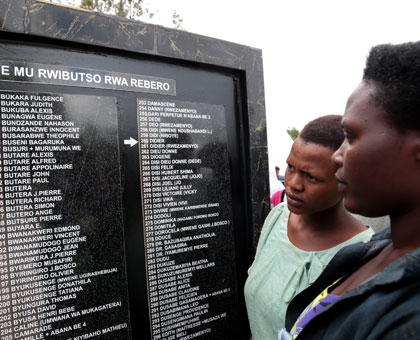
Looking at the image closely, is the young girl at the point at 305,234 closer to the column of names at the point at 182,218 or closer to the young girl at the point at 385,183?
the column of names at the point at 182,218

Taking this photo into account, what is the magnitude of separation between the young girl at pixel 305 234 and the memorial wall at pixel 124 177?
0.52 m

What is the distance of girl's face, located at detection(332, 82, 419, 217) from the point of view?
0.85 metres

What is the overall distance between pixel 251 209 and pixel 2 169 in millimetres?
1630

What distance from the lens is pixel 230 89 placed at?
244 cm

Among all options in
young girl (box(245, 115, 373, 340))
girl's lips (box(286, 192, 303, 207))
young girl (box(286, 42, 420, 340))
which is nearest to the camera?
young girl (box(286, 42, 420, 340))

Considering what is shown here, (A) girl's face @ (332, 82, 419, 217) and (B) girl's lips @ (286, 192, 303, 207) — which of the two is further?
(B) girl's lips @ (286, 192, 303, 207)

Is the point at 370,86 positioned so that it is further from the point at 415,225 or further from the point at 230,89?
the point at 230,89

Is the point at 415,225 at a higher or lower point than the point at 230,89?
lower

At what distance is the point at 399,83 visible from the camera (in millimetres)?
833

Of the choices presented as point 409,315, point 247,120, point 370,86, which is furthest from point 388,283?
point 247,120

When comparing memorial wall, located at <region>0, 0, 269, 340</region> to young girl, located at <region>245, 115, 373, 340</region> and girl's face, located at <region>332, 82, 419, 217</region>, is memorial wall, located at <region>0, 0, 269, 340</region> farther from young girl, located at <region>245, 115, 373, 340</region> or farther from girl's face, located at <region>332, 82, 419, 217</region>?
girl's face, located at <region>332, 82, 419, 217</region>

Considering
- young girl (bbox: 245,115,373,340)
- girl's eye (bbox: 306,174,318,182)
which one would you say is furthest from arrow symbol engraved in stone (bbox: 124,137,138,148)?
girl's eye (bbox: 306,174,318,182)

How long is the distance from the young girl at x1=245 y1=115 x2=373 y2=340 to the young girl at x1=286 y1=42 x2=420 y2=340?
58cm

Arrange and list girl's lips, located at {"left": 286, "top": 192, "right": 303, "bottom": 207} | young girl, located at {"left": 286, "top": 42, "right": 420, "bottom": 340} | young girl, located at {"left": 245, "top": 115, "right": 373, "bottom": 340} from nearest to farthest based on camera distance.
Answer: young girl, located at {"left": 286, "top": 42, "right": 420, "bottom": 340}, young girl, located at {"left": 245, "top": 115, "right": 373, "bottom": 340}, girl's lips, located at {"left": 286, "top": 192, "right": 303, "bottom": 207}
